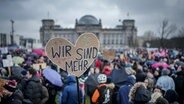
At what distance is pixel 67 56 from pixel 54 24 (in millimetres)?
155627

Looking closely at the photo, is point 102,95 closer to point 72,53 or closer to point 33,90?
point 33,90

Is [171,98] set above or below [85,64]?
below

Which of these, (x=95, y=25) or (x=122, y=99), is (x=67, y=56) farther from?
(x=95, y=25)

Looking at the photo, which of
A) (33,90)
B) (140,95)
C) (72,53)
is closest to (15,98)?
(33,90)

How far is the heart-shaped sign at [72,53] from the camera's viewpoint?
6410 mm

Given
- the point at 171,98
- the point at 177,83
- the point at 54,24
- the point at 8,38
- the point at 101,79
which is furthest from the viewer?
the point at 54,24

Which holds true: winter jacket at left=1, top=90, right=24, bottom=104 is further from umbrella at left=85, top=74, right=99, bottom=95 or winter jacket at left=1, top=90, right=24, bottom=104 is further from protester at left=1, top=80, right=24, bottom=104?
umbrella at left=85, top=74, right=99, bottom=95

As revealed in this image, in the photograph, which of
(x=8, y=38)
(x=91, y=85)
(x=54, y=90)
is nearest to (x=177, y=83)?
(x=91, y=85)

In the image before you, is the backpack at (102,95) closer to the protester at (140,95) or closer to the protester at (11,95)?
the protester at (140,95)

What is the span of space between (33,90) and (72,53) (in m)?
2.07

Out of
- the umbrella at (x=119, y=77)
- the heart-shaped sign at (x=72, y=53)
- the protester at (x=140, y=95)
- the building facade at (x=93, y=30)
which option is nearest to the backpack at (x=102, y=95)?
the umbrella at (x=119, y=77)

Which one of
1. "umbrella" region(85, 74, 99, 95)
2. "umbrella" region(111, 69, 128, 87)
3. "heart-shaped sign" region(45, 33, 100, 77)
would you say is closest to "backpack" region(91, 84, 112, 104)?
"umbrella" region(111, 69, 128, 87)

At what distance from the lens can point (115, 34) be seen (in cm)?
15650

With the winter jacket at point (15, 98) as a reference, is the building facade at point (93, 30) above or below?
below
